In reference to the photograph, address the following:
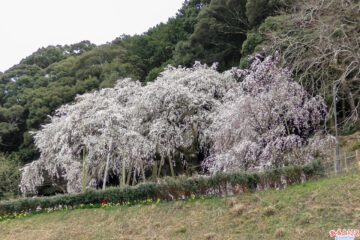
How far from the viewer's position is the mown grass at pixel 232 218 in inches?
286

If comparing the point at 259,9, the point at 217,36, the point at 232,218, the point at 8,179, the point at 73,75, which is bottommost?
the point at 232,218

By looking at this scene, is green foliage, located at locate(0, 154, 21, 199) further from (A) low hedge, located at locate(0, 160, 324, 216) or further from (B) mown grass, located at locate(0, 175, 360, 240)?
(B) mown grass, located at locate(0, 175, 360, 240)

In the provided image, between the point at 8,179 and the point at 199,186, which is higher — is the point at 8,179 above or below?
above

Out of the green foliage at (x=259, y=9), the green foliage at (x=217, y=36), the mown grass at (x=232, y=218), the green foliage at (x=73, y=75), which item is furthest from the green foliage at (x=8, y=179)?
the green foliage at (x=259, y=9)

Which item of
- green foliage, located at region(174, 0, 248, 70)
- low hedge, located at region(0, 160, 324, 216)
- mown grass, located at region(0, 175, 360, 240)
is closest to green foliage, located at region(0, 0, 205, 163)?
green foliage, located at region(174, 0, 248, 70)

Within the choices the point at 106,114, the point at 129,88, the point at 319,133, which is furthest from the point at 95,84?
the point at 319,133

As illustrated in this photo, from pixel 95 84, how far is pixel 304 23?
19.6 meters

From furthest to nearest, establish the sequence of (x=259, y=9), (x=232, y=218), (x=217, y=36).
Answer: (x=217, y=36)
(x=259, y=9)
(x=232, y=218)

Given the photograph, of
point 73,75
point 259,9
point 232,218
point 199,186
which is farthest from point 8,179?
point 232,218

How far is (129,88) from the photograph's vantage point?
18.0 metres

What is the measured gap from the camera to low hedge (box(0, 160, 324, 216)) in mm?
9766

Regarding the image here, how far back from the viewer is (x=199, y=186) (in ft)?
35.4

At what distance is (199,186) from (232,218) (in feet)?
7.45

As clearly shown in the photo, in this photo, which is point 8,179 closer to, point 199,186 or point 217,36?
point 217,36
